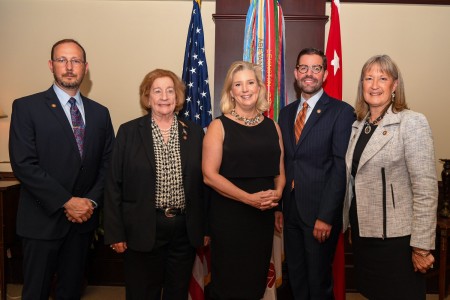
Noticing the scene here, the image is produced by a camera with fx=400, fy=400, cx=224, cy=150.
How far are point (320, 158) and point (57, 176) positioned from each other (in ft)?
5.02

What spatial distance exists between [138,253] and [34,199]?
70cm

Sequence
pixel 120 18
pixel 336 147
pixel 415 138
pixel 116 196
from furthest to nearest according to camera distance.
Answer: pixel 120 18 → pixel 336 147 → pixel 116 196 → pixel 415 138

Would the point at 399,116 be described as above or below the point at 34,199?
above

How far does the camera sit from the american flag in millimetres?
3178

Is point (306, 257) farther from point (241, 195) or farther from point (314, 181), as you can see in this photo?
point (241, 195)

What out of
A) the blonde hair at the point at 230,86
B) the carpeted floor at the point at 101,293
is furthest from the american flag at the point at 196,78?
the carpeted floor at the point at 101,293

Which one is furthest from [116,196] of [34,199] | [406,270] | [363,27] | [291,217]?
[363,27]

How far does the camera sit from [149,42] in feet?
12.6

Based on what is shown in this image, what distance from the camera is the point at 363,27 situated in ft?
12.5

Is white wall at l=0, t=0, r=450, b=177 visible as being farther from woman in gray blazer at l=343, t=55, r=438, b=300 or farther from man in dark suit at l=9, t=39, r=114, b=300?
woman in gray blazer at l=343, t=55, r=438, b=300

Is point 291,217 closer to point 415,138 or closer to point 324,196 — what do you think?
point 324,196

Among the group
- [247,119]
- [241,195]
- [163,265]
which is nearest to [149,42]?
[247,119]

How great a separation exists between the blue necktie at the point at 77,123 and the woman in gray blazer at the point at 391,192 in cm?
→ 154

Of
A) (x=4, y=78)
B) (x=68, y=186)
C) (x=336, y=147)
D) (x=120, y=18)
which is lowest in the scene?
(x=68, y=186)
